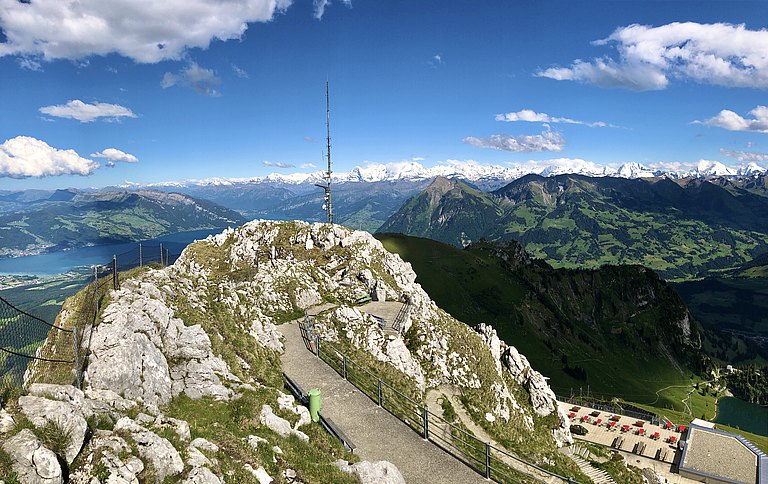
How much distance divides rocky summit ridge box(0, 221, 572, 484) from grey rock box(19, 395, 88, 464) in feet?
0.12

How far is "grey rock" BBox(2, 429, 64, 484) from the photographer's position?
866 centimetres

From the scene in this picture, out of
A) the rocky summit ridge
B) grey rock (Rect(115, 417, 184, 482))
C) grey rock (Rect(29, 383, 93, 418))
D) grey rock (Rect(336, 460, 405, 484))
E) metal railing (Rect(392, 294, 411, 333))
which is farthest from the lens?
metal railing (Rect(392, 294, 411, 333))

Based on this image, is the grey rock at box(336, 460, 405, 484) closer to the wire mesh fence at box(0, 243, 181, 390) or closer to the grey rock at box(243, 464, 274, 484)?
the grey rock at box(243, 464, 274, 484)

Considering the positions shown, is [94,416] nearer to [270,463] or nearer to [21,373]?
[270,463]

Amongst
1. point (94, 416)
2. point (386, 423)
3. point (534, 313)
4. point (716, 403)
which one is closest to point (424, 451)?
point (386, 423)

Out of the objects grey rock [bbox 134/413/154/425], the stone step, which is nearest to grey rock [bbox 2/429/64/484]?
grey rock [bbox 134/413/154/425]

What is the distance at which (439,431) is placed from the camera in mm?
24500

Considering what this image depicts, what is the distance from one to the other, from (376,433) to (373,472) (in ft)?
17.3

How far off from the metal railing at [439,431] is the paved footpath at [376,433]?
1.68ft

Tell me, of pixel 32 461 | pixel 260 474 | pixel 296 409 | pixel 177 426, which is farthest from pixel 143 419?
pixel 296 409

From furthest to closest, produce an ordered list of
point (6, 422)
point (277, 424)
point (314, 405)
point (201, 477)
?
point (314, 405), point (277, 424), point (201, 477), point (6, 422)

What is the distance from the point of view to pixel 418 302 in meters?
50.8

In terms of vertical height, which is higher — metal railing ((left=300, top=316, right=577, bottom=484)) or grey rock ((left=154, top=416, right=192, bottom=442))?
grey rock ((left=154, top=416, right=192, bottom=442))

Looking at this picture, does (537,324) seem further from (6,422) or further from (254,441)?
(6,422)
